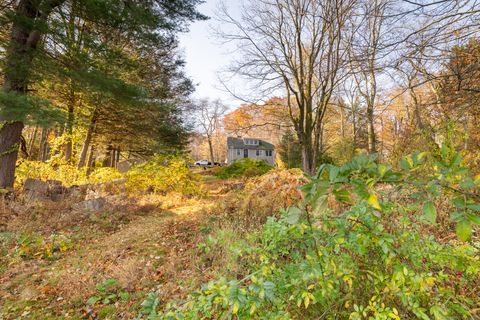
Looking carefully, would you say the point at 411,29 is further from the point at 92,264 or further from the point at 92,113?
the point at 92,113

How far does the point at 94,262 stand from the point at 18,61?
4.72 meters

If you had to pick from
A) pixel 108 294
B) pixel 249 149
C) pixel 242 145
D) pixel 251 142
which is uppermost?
pixel 251 142

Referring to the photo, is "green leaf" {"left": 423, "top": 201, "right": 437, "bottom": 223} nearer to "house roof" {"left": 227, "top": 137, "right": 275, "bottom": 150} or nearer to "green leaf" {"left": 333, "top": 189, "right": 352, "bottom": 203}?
"green leaf" {"left": 333, "top": 189, "right": 352, "bottom": 203}

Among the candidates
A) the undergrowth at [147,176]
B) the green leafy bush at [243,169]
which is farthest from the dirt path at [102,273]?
the green leafy bush at [243,169]

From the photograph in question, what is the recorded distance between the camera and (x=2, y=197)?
18.4 ft

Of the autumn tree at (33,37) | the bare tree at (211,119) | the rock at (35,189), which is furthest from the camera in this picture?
the bare tree at (211,119)

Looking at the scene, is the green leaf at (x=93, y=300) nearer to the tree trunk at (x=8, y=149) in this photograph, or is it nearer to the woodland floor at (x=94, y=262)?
the woodland floor at (x=94, y=262)

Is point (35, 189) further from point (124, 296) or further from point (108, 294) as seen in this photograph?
point (124, 296)

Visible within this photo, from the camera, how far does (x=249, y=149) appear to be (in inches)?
1526

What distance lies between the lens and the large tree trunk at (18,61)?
5.21 m

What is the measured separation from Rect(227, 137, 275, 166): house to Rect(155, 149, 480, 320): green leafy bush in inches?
1445

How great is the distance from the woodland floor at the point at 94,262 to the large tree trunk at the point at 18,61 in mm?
1639

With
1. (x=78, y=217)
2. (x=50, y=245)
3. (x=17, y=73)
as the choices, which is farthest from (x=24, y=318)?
(x=17, y=73)

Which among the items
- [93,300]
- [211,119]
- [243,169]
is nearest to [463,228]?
[93,300]
